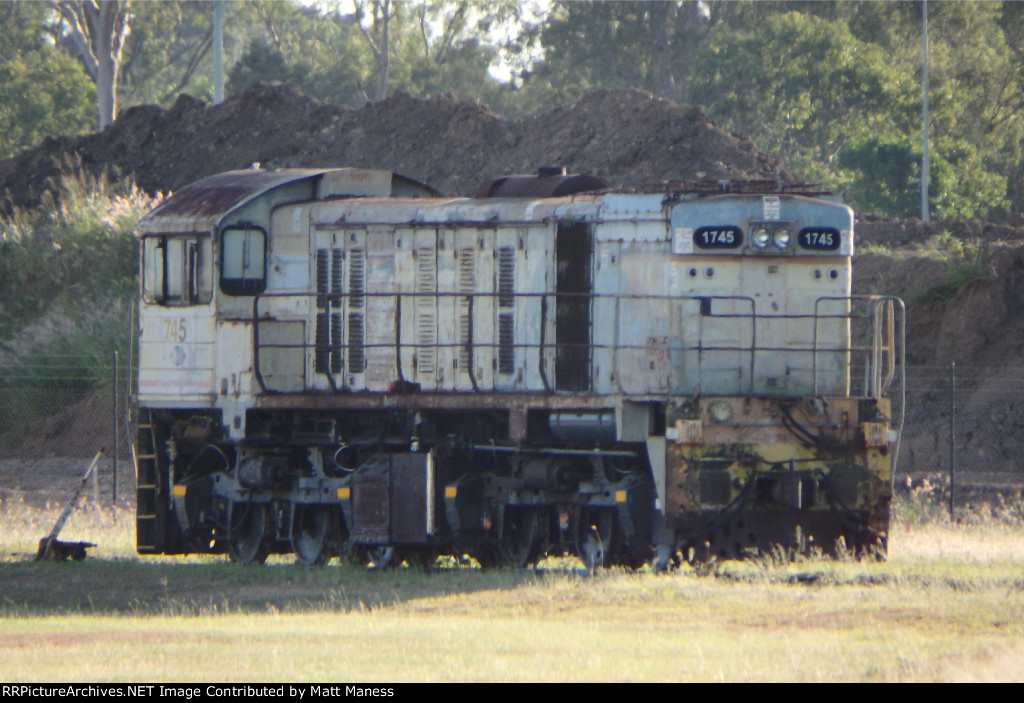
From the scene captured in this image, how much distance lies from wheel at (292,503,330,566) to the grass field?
0.56 meters

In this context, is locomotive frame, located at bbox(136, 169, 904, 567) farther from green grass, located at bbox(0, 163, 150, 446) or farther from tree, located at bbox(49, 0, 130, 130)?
tree, located at bbox(49, 0, 130, 130)

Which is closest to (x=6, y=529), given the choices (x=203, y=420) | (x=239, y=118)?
(x=203, y=420)

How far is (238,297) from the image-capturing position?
15422 mm

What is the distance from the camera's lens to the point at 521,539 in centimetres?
1477

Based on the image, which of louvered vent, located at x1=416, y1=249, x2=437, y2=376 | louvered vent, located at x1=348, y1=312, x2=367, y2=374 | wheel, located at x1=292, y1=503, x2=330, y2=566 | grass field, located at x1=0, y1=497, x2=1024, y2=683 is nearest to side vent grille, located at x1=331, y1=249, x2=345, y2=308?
louvered vent, located at x1=348, y1=312, x2=367, y2=374

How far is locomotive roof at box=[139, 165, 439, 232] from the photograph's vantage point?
1526 cm

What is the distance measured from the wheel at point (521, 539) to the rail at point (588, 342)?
49.5 inches

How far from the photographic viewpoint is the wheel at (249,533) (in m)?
16.0

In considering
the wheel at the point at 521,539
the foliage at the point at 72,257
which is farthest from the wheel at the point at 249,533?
the foliage at the point at 72,257

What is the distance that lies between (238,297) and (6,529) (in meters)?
6.34

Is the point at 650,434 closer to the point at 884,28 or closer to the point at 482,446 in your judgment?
the point at 482,446

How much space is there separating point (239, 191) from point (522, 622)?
6408 mm

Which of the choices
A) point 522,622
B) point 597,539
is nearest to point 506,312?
point 597,539

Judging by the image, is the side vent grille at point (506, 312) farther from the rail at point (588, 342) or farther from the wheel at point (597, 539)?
the wheel at point (597, 539)
